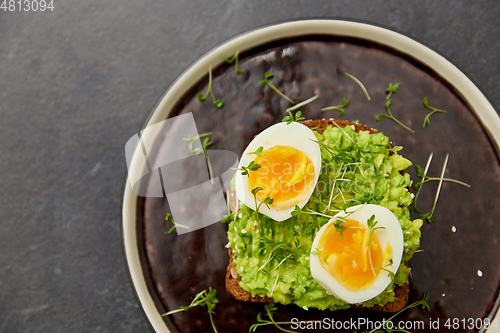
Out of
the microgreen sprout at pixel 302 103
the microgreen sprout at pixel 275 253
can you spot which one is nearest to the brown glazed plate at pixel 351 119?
Result: the microgreen sprout at pixel 302 103

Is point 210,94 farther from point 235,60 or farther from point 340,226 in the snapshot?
point 340,226

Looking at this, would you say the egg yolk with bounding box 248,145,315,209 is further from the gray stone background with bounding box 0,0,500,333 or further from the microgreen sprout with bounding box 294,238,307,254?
the gray stone background with bounding box 0,0,500,333

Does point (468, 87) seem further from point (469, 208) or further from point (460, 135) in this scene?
point (469, 208)

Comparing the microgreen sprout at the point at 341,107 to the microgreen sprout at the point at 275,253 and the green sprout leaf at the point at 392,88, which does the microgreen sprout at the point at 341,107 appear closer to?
the green sprout leaf at the point at 392,88

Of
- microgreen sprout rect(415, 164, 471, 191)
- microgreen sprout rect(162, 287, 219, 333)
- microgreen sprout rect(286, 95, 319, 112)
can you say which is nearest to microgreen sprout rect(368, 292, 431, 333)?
microgreen sprout rect(415, 164, 471, 191)

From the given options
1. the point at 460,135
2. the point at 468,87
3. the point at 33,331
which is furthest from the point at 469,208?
the point at 33,331
